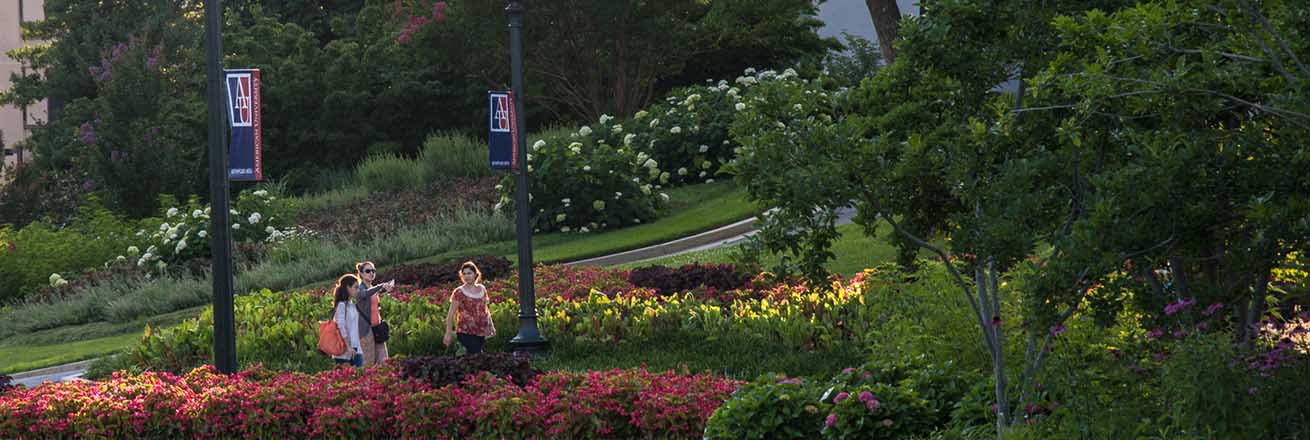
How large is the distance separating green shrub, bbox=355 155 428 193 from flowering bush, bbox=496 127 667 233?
19.7 feet

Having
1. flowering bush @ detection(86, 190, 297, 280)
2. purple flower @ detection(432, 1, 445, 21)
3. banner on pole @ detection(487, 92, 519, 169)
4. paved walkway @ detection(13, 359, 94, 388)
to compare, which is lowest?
paved walkway @ detection(13, 359, 94, 388)

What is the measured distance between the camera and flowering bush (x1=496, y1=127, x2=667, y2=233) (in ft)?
83.4

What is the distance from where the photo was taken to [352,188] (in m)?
32.4

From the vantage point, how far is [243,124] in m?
11.7

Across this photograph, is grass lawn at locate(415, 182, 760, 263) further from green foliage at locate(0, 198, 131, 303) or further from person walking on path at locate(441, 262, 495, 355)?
person walking on path at locate(441, 262, 495, 355)

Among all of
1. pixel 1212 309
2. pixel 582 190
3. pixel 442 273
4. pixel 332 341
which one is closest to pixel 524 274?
pixel 332 341

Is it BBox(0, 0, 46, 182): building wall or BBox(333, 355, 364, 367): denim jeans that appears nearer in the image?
BBox(333, 355, 364, 367): denim jeans

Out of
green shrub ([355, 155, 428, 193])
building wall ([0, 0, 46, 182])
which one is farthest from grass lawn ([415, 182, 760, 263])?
building wall ([0, 0, 46, 182])

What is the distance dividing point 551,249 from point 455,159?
8.51 metres

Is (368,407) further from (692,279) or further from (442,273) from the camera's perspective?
(442,273)

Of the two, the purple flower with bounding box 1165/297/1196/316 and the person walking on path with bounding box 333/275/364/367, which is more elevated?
the purple flower with bounding box 1165/297/1196/316

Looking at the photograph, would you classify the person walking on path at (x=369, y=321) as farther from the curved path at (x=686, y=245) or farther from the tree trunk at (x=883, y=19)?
the tree trunk at (x=883, y=19)

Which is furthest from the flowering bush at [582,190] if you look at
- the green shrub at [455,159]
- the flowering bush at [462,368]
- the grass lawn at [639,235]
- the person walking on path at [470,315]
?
the flowering bush at [462,368]

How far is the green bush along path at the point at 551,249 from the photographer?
1886cm
